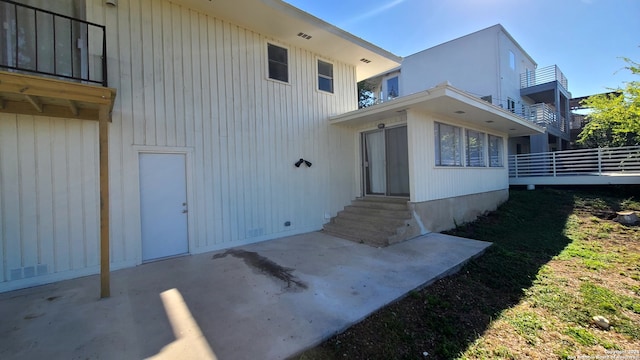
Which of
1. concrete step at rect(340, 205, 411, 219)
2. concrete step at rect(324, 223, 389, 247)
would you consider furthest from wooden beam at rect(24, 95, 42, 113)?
concrete step at rect(340, 205, 411, 219)

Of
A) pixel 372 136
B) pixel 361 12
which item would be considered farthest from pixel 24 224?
pixel 361 12

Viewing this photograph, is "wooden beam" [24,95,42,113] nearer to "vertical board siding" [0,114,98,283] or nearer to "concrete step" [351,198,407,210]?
"vertical board siding" [0,114,98,283]

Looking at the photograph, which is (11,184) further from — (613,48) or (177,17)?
(613,48)

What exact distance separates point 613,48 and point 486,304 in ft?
45.9

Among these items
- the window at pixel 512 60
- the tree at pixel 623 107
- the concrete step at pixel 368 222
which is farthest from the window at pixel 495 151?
the window at pixel 512 60

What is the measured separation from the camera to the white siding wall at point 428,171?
6582 mm

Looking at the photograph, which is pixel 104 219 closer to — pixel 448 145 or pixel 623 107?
pixel 448 145

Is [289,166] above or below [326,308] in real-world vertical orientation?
above

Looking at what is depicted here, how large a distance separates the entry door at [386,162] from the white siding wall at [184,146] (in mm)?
871

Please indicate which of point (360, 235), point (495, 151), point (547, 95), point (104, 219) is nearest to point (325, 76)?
point (360, 235)

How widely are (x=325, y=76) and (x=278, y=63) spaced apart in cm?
171

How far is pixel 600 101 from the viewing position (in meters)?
11.0

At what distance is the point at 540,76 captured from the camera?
56.7 feet

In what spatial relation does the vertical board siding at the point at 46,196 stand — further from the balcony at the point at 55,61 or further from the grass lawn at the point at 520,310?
the grass lawn at the point at 520,310
